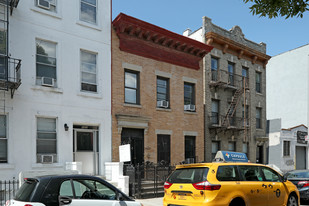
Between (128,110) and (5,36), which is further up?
(5,36)

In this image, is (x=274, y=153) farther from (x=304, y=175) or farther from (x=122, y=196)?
(x=122, y=196)

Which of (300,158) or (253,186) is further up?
(253,186)

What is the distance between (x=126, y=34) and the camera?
15.4m

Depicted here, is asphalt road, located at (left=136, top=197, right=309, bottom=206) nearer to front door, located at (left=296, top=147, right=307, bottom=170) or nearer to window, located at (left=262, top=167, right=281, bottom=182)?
window, located at (left=262, top=167, right=281, bottom=182)

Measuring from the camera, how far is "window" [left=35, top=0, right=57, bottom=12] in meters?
12.7

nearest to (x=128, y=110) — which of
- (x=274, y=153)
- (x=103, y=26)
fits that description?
(x=103, y=26)

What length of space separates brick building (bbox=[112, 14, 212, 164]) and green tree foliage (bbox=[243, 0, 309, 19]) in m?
8.25

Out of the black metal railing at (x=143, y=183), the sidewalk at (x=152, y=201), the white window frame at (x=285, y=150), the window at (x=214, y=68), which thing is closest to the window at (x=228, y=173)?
the sidewalk at (x=152, y=201)

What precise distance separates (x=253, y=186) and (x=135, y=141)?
8.15 meters

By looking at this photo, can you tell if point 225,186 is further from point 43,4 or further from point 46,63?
point 43,4

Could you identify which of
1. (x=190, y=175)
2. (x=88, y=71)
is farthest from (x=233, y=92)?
(x=190, y=175)

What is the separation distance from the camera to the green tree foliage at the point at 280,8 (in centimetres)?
756

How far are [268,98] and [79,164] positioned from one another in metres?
26.4

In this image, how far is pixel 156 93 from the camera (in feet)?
54.7
